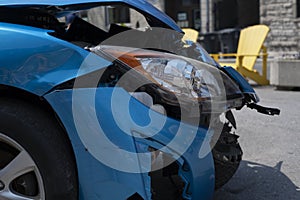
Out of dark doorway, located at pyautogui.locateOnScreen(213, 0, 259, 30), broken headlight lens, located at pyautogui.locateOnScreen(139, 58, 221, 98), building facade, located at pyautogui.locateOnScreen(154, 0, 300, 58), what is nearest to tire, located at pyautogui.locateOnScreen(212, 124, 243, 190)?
broken headlight lens, located at pyautogui.locateOnScreen(139, 58, 221, 98)

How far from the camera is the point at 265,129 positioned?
5.55m

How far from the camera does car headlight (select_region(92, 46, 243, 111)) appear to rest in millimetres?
2533

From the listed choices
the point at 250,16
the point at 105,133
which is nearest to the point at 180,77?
the point at 105,133

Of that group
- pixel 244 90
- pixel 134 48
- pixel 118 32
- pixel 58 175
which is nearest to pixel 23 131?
pixel 58 175

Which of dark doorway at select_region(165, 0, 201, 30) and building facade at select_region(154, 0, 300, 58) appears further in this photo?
dark doorway at select_region(165, 0, 201, 30)

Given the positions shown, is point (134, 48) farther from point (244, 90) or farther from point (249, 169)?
point (249, 169)

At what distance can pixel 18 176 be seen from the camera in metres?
2.45

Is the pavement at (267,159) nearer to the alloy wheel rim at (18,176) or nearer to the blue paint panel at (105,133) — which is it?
the blue paint panel at (105,133)

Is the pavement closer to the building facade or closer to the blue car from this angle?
the blue car

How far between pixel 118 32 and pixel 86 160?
3.78 ft

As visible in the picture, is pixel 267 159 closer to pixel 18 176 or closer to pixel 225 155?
pixel 225 155

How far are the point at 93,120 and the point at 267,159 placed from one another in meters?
2.57

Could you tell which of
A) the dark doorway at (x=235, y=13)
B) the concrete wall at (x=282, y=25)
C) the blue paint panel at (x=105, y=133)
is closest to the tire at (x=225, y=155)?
the blue paint panel at (x=105, y=133)

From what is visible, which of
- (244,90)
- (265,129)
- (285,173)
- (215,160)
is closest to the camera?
(215,160)
